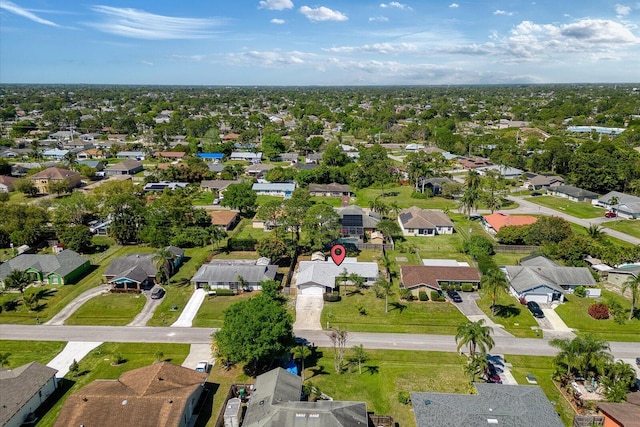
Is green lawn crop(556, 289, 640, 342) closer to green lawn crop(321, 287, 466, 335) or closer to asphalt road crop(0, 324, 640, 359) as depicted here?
asphalt road crop(0, 324, 640, 359)

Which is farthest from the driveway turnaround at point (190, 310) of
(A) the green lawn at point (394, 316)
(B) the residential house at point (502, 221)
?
(B) the residential house at point (502, 221)

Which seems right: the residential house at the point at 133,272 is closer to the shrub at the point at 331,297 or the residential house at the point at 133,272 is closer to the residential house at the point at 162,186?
the shrub at the point at 331,297

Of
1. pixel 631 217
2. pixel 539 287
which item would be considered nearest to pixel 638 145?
pixel 631 217

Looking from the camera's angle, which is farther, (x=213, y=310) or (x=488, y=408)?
(x=213, y=310)

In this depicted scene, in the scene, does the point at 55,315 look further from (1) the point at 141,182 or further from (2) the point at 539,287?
(1) the point at 141,182

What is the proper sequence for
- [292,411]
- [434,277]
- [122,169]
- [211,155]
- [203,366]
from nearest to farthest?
[292,411], [203,366], [434,277], [122,169], [211,155]

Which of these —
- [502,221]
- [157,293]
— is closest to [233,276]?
[157,293]

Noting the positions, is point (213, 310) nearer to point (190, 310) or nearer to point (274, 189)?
point (190, 310)
